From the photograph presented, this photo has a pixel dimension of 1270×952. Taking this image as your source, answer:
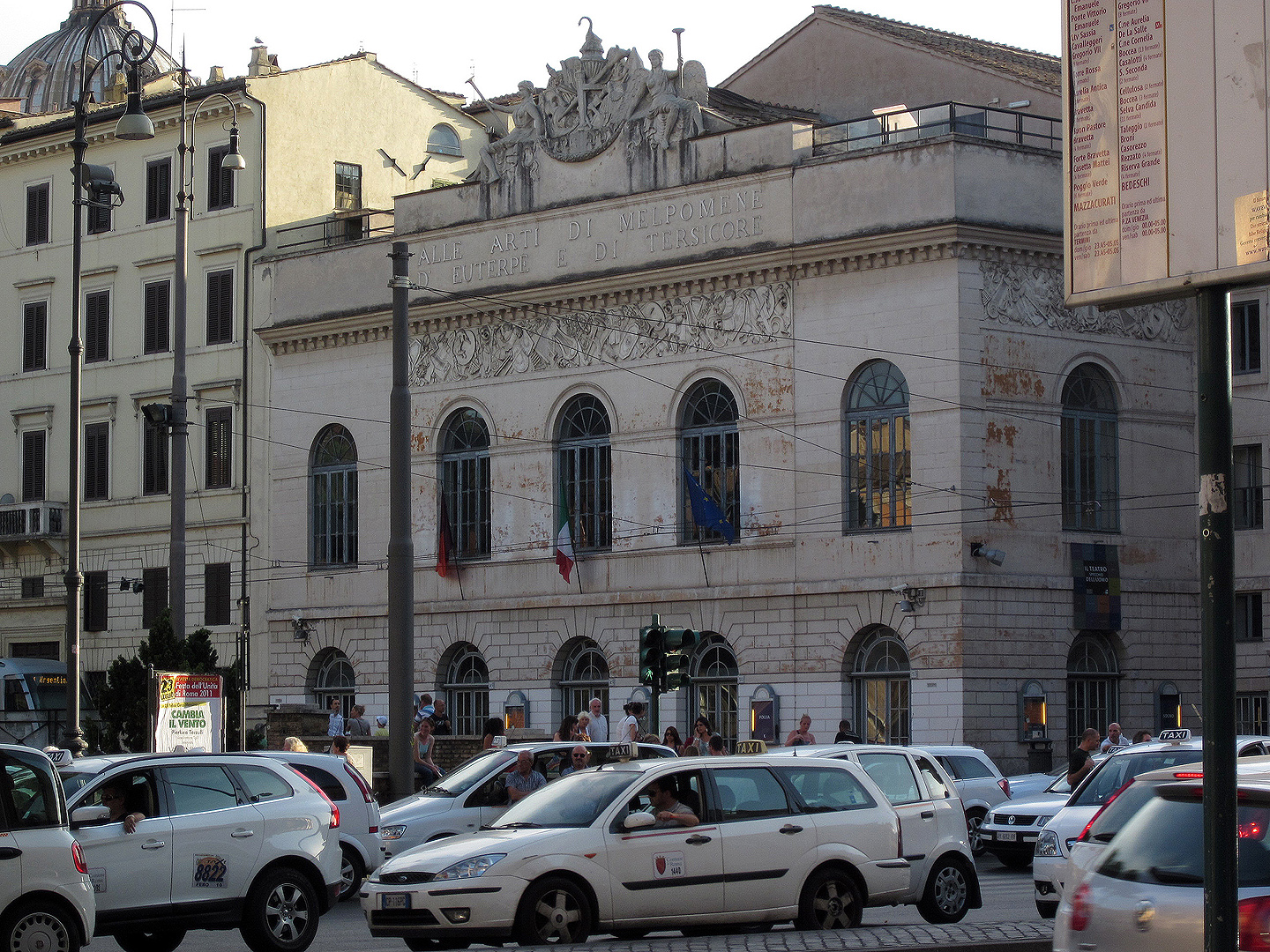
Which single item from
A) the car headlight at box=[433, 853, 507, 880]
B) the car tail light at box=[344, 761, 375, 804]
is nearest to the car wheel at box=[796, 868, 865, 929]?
the car headlight at box=[433, 853, 507, 880]

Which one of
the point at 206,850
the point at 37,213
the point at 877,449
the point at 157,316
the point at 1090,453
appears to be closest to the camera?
→ the point at 206,850

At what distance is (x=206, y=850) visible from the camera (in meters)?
15.2

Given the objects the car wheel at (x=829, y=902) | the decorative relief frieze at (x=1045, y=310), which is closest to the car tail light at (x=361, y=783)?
the car wheel at (x=829, y=902)

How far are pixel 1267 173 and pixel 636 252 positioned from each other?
33259mm

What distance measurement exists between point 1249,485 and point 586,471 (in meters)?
12.8

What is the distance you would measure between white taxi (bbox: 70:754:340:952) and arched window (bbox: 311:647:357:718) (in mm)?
29230

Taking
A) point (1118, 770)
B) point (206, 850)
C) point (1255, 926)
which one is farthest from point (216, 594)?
point (1255, 926)

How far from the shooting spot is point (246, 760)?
52.5 feet

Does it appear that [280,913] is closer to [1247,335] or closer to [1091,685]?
[1091,685]

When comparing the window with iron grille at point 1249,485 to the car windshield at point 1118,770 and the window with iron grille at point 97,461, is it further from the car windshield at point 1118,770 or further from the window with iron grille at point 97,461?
the window with iron grille at point 97,461

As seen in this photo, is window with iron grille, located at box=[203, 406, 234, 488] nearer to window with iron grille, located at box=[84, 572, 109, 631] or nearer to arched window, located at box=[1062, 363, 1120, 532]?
window with iron grille, located at box=[84, 572, 109, 631]

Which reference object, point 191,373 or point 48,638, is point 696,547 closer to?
point 191,373

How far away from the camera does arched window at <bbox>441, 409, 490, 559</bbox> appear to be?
43.3m

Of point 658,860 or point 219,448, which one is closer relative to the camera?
point 658,860
